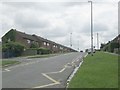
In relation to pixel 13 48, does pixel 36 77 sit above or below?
below

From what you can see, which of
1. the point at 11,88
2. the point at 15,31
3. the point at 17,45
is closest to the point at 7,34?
the point at 15,31

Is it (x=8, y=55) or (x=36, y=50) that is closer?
(x=8, y=55)

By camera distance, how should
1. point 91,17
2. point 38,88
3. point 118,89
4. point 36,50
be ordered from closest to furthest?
point 118,89
point 38,88
point 91,17
point 36,50

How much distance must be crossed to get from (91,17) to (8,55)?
20.7 meters

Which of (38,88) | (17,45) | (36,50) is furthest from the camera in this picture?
(36,50)

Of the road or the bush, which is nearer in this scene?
the road

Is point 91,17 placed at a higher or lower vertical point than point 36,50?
higher

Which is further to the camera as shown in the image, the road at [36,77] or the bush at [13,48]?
the bush at [13,48]

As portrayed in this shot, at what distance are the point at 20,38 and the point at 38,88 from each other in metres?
84.8

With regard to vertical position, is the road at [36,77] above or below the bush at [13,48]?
below

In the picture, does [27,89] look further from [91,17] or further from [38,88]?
[91,17]

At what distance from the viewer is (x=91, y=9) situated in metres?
58.7

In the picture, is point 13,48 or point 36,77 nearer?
point 36,77

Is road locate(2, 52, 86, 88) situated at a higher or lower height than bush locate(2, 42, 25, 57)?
lower
